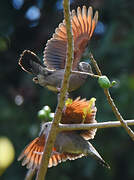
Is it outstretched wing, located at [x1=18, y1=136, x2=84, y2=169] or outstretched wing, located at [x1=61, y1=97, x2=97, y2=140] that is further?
outstretched wing, located at [x1=18, y1=136, x2=84, y2=169]

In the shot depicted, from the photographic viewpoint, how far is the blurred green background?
537 cm

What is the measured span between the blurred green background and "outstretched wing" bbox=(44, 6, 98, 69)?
Answer: 1.67 meters

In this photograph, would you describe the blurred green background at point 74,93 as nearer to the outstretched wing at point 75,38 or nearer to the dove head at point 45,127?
the outstretched wing at point 75,38

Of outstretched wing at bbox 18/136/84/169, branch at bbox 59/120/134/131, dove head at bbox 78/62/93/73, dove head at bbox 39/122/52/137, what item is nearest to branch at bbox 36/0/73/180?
branch at bbox 59/120/134/131

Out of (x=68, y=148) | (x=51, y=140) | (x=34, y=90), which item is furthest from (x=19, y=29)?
(x=51, y=140)

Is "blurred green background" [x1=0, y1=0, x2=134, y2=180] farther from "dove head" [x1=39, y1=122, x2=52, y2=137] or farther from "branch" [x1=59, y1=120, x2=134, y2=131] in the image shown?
"branch" [x1=59, y1=120, x2=134, y2=131]

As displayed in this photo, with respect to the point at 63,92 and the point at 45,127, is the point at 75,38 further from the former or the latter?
the point at 63,92

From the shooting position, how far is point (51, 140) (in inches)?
93.8

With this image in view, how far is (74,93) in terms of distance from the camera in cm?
574

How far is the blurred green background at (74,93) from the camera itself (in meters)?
5.37

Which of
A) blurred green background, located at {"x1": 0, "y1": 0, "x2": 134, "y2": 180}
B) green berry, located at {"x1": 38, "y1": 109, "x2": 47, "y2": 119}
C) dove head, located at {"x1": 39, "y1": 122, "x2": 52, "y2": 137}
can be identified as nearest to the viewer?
green berry, located at {"x1": 38, "y1": 109, "x2": 47, "y2": 119}

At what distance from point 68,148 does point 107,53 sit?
2602 millimetres

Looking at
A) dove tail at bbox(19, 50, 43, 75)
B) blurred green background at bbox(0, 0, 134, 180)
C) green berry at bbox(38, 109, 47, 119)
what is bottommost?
blurred green background at bbox(0, 0, 134, 180)

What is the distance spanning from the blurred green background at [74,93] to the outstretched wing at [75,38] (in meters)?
1.67
